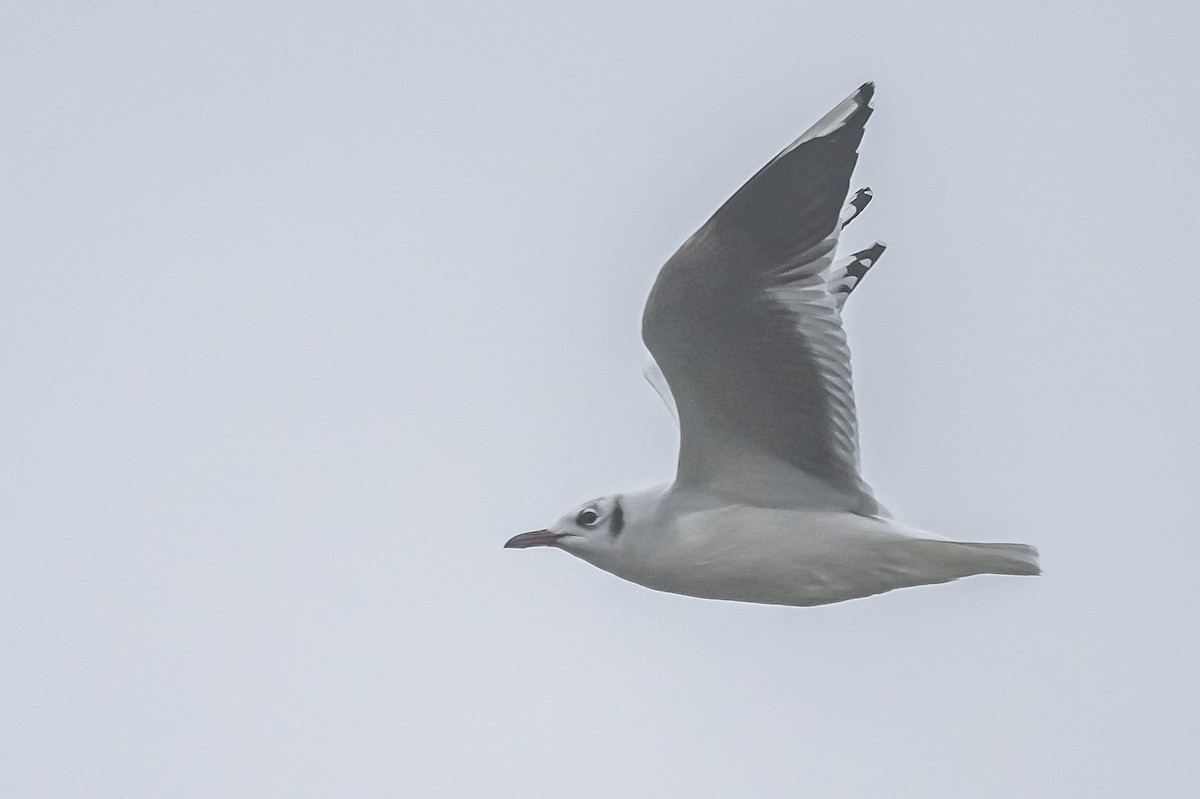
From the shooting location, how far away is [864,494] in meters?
6.34

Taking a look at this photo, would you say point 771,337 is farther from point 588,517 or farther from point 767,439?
point 588,517

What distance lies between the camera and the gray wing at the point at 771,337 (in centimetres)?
573

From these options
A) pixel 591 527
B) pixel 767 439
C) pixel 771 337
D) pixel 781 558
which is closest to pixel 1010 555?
pixel 781 558

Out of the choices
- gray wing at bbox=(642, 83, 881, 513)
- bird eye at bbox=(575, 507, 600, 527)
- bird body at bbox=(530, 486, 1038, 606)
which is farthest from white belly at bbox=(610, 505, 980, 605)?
bird eye at bbox=(575, 507, 600, 527)

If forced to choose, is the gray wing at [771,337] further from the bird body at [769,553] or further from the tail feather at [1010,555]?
the tail feather at [1010,555]

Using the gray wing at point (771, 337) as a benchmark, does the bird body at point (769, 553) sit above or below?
below

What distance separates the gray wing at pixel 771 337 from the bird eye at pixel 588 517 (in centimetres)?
34

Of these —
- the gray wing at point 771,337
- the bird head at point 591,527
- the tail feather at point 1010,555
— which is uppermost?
the gray wing at point 771,337

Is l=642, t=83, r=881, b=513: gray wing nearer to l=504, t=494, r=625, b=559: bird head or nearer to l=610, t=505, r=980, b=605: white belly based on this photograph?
l=610, t=505, r=980, b=605: white belly

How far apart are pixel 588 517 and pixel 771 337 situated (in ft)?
3.40

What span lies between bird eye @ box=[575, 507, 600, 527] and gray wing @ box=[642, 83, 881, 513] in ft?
1.12

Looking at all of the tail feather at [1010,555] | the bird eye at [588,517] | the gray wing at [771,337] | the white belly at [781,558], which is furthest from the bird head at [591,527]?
the tail feather at [1010,555]

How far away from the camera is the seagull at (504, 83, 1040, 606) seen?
19.0ft

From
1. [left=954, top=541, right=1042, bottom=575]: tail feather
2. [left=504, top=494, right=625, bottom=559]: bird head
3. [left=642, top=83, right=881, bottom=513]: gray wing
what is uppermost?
[left=642, top=83, right=881, bottom=513]: gray wing
